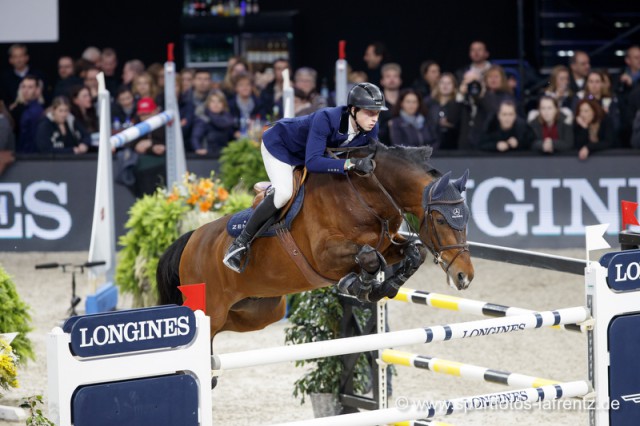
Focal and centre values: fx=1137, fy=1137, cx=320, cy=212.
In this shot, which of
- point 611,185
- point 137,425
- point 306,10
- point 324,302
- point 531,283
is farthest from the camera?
point 306,10

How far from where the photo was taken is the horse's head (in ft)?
16.2

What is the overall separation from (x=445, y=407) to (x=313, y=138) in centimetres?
160

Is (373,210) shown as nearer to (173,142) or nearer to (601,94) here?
(173,142)

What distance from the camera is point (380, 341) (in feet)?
13.4

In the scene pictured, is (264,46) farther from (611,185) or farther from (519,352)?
→ (519,352)

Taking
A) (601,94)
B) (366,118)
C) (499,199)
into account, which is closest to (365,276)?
(366,118)

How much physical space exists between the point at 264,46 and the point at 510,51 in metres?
3.13

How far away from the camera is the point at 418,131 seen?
11.2 meters

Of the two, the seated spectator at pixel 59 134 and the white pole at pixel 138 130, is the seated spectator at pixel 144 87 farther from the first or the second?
the white pole at pixel 138 130

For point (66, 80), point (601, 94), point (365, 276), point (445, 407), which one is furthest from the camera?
point (66, 80)

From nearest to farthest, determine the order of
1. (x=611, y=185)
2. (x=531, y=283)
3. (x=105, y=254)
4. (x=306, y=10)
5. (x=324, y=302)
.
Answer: (x=324, y=302) → (x=105, y=254) → (x=531, y=283) → (x=611, y=185) → (x=306, y=10)

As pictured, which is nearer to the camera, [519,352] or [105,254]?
[519,352]

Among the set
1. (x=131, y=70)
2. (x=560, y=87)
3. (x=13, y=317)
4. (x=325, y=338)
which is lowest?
(x=325, y=338)

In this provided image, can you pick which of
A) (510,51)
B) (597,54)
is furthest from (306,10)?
(597,54)
